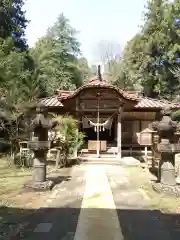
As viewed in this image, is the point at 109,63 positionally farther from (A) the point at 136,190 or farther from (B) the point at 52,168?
(A) the point at 136,190

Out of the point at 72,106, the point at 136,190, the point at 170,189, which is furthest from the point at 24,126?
the point at 170,189

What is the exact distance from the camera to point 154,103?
17781 mm

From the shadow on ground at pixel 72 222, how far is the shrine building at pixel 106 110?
26.2 feet

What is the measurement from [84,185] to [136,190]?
5.05ft

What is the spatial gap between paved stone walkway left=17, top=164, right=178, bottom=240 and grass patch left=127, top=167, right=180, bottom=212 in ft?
0.69

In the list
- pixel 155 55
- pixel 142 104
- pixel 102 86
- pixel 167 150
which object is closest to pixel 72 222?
pixel 167 150

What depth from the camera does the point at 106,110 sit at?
1551cm

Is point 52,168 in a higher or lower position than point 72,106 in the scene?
lower

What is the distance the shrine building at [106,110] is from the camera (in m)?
14.9

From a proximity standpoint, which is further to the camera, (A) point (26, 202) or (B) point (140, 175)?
(B) point (140, 175)

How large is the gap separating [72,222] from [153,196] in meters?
2.82

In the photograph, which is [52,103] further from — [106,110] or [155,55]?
[155,55]

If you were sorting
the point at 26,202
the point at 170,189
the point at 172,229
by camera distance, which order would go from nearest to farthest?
1. the point at 172,229
2. the point at 26,202
3. the point at 170,189

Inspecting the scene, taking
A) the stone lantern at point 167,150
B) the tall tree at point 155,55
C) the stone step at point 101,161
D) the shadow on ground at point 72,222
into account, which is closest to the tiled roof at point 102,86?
the stone step at point 101,161
